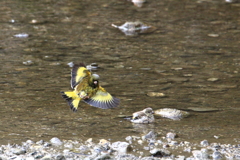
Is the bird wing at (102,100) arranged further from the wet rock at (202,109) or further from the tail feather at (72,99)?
the wet rock at (202,109)

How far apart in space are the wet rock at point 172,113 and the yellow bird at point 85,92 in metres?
0.77

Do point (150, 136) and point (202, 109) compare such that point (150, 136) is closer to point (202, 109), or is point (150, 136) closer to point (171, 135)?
point (171, 135)

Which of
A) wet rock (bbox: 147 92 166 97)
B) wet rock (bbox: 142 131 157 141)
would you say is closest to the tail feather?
wet rock (bbox: 142 131 157 141)

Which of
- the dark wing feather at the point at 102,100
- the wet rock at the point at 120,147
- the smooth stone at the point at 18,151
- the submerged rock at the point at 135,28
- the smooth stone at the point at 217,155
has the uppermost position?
the submerged rock at the point at 135,28

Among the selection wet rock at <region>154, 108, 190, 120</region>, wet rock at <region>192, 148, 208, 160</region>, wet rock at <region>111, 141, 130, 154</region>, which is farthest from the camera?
wet rock at <region>154, 108, 190, 120</region>

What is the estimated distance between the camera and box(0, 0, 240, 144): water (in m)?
5.72

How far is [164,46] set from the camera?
9.20 metres

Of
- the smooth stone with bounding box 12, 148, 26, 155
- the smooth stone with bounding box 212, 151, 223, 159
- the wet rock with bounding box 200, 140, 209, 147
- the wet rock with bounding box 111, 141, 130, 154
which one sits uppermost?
the smooth stone with bounding box 12, 148, 26, 155

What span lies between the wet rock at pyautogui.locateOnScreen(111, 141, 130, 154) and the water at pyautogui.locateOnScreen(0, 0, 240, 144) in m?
0.32

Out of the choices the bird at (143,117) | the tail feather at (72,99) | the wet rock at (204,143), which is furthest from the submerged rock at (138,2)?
the wet rock at (204,143)

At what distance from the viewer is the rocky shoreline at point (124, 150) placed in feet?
15.3

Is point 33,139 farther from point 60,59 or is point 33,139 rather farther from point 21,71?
point 60,59

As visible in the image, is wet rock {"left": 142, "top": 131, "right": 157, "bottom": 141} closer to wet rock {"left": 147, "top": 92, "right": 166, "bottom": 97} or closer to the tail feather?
the tail feather

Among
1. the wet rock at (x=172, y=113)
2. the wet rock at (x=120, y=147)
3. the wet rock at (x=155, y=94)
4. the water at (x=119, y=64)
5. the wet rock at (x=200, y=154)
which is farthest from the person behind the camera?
the wet rock at (x=155, y=94)
